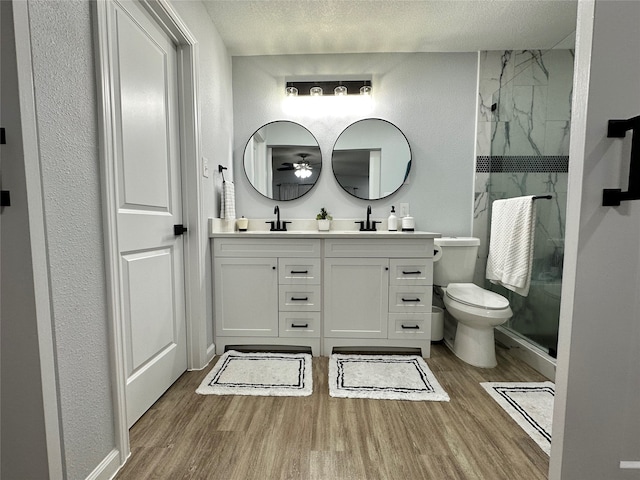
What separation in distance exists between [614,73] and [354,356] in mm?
1819

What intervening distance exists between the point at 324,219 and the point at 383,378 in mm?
1261

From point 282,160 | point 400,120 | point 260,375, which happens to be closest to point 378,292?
point 260,375

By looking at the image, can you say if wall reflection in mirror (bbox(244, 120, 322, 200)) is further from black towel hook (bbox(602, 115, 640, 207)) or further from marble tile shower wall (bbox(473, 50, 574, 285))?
black towel hook (bbox(602, 115, 640, 207))

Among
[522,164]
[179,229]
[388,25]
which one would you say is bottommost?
[179,229]

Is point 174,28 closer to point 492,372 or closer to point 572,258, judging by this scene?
point 572,258

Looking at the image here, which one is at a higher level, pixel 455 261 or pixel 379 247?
pixel 379 247

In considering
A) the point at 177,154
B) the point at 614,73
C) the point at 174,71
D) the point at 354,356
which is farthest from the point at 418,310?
the point at 174,71

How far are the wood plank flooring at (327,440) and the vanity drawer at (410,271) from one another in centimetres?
66

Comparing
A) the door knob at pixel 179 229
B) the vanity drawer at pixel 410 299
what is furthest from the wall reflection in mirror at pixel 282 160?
the vanity drawer at pixel 410 299

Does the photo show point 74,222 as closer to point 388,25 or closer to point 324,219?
point 324,219

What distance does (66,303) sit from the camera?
0.84m

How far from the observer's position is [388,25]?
201cm

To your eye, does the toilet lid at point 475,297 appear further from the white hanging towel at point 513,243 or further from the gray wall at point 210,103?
the gray wall at point 210,103

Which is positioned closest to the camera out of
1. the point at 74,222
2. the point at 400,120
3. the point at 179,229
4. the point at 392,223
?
the point at 74,222
